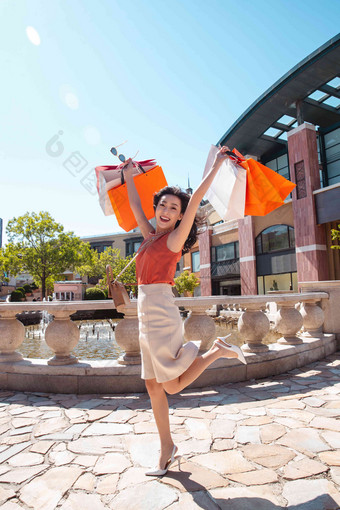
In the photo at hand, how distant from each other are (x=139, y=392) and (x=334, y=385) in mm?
2339

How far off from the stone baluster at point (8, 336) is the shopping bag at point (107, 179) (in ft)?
7.46

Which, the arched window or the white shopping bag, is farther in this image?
the arched window

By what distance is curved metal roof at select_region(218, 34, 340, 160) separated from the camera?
64.7 feet

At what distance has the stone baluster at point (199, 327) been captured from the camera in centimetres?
412

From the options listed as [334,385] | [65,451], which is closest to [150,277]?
[65,451]

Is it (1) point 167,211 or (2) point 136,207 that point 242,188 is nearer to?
(1) point 167,211

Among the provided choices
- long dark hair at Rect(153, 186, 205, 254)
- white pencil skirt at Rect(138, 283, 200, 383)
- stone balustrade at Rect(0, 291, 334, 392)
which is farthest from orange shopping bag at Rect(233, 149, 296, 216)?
stone balustrade at Rect(0, 291, 334, 392)

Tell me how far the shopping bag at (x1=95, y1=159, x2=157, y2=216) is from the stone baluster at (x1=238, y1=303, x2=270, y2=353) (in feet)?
8.64

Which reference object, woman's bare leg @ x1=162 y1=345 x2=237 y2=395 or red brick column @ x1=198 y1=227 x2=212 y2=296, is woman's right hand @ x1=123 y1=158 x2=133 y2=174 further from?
red brick column @ x1=198 y1=227 x2=212 y2=296

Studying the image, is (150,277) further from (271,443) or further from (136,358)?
(136,358)

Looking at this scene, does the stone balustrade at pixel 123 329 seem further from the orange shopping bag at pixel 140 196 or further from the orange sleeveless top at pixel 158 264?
the orange sleeveless top at pixel 158 264

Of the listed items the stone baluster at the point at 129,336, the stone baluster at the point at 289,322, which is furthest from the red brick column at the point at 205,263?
the stone baluster at the point at 129,336

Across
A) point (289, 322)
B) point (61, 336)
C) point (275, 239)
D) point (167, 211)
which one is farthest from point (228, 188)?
point (275, 239)

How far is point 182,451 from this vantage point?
7.90 feet
